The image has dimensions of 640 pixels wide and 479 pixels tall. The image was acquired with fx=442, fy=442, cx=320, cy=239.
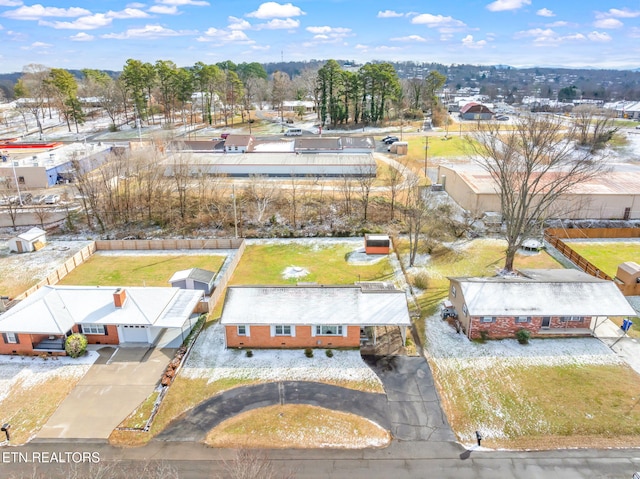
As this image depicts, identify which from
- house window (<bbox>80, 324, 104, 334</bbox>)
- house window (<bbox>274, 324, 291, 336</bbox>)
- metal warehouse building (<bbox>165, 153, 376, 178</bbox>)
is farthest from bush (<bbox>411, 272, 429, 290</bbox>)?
metal warehouse building (<bbox>165, 153, 376, 178</bbox>)

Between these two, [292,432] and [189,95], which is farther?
[189,95]

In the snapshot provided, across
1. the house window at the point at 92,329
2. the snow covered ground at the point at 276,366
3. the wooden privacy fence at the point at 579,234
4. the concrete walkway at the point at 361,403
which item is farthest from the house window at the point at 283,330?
the wooden privacy fence at the point at 579,234

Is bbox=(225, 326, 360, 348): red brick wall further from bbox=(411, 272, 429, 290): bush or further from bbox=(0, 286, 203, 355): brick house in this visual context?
bbox=(411, 272, 429, 290): bush

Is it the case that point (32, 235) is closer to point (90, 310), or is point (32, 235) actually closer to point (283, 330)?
point (90, 310)

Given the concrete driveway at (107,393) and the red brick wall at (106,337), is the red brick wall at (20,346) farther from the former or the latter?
the concrete driveway at (107,393)

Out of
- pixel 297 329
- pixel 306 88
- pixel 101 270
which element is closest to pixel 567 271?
pixel 297 329

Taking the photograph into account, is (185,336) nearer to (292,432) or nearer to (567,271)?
(292,432)
